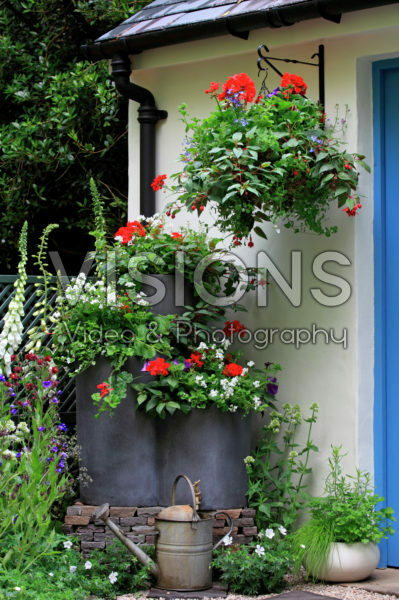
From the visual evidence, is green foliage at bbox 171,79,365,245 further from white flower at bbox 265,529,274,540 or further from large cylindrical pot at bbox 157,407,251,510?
white flower at bbox 265,529,274,540

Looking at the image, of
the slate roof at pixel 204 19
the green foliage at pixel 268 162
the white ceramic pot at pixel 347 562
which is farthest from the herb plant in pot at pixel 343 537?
the slate roof at pixel 204 19

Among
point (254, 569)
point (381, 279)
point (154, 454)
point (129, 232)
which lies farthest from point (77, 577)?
point (381, 279)

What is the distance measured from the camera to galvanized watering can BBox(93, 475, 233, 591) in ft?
13.6

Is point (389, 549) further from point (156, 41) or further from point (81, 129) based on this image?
point (81, 129)

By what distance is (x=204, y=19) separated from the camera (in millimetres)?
4918

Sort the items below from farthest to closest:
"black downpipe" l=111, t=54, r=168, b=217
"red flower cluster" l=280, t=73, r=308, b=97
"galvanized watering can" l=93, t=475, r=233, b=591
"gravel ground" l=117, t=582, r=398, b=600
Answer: "black downpipe" l=111, t=54, r=168, b=217
"red flower cluster" l=280, t=73, r=308, b=97
"galvanized watering can" l=93, t=475, r=233, b=591
"gravel ground" l=117, t=582, r=398, b=600

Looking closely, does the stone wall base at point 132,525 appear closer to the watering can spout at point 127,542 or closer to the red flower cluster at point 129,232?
the watering can spout at point 127,542

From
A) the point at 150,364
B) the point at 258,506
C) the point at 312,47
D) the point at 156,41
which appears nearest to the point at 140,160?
the point at 156,41

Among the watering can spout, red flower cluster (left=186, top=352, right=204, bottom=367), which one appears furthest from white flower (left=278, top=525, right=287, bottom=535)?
red flower cluster (left=186, top=352, right=204, bottom=367)

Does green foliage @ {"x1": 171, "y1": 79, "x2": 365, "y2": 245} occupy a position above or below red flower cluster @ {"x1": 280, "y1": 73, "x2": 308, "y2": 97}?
below

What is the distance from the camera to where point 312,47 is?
4875 mm

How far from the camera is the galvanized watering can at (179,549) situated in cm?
414

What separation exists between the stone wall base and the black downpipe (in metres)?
2.11

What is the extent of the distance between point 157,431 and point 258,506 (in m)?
0.77
